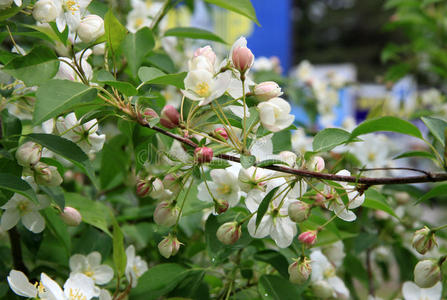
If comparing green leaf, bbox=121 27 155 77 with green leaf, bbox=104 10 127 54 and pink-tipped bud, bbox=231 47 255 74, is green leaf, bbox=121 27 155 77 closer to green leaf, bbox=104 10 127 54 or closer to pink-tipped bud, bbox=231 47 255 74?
green leaf, bbox=104 10 127 54

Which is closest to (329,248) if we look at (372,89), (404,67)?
(404,67)

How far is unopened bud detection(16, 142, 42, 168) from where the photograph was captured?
64cm

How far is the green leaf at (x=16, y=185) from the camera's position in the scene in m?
0.60

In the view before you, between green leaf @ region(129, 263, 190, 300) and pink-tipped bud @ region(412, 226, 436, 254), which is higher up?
pink-tipped bud @ region(412, 226, 436, 254)

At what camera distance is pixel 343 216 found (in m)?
0.64

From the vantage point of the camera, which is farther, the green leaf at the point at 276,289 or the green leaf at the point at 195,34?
the green leaf at the point at 195,34

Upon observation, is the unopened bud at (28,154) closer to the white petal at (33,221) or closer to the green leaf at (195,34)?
the white petal at (33,221)

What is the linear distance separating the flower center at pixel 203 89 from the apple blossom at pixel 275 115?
2.7 inches

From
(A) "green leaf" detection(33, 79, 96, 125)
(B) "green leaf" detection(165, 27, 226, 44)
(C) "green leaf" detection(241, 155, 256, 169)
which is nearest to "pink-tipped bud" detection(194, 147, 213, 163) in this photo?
(C) "green leaf" detection(241, 155, 256, 169)

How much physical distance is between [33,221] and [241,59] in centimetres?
43

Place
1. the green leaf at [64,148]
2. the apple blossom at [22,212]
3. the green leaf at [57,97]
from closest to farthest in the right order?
the green leaf at [57,97] → the green leaf at [64,148] → the apple blossom at [22,212]

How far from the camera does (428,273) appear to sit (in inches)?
24.5

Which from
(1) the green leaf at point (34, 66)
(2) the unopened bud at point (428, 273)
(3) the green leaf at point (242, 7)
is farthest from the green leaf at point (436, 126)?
(1) the green leaf at point (34, 66)

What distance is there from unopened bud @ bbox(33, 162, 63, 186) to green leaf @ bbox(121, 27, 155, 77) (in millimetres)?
190
